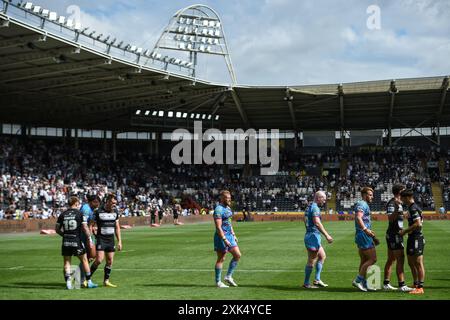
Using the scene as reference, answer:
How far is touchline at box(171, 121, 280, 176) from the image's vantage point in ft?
232

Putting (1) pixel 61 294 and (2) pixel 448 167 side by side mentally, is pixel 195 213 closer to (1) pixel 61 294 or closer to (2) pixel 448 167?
(2) pixel 448 167

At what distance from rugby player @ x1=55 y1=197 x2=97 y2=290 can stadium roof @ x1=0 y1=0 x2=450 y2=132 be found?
81.8ft

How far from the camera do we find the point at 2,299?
1138 centimetres

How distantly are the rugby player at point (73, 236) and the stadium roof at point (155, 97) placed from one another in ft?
81.8

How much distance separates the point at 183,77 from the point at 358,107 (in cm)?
2093

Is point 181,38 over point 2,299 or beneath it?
over

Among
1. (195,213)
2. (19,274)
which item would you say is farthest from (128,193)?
(19,274)

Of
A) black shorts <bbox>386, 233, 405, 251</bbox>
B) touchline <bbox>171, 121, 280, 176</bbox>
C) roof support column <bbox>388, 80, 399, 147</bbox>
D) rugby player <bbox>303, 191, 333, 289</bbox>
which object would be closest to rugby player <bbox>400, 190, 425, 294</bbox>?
black shorts <bbox>386, 233, 405, 251</bbox>

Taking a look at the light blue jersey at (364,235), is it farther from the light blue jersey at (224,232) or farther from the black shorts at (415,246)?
the light blue jersey at (224,232)

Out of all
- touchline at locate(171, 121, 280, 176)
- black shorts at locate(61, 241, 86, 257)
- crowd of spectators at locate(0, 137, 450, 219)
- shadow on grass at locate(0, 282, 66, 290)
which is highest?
touchline at locate(171, 121, 280, 176)

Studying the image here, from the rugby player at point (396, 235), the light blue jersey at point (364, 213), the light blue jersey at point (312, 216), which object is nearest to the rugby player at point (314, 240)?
the light blue jersey at point (312, 216)

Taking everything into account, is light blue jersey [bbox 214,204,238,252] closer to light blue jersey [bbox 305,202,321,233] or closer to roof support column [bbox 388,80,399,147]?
light blue jersey [bbox 305,202,321,233]

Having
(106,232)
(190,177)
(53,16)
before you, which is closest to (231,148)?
(190,177)

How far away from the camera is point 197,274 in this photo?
50.4 feet
